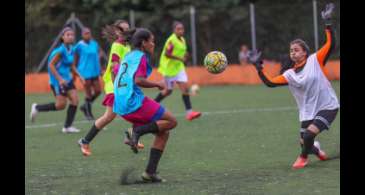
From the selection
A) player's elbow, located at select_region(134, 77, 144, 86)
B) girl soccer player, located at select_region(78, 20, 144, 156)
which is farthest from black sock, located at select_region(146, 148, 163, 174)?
girl soccer player, located at select_region(78, 20, 144, 156)

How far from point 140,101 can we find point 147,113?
0.16m

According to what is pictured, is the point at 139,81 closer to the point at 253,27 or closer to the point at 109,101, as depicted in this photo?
the point at 109,101

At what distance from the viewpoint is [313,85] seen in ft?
33.0

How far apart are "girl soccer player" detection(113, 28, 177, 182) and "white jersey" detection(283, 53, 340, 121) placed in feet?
5.88

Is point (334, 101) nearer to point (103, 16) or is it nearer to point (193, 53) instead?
point (193, 53)

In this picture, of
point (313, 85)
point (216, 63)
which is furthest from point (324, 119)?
point (216, 63)

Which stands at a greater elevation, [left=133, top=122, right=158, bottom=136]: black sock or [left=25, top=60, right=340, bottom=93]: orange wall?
[left=133, top=122, right=158, bottom=136]: black sock

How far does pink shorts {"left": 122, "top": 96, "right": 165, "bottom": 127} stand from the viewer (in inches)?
358

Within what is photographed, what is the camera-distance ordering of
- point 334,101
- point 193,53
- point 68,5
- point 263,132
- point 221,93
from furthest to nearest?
point 68,5 → point 193,53 → point 221,93 → point 263,132 → point 334,101

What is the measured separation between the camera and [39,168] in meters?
10.5

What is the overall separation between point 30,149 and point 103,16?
19.8 meters

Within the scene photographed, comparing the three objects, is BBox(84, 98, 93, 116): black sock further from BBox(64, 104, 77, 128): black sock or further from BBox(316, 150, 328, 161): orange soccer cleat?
BBox(316, 150, 328, 161): orange soccer cleat
